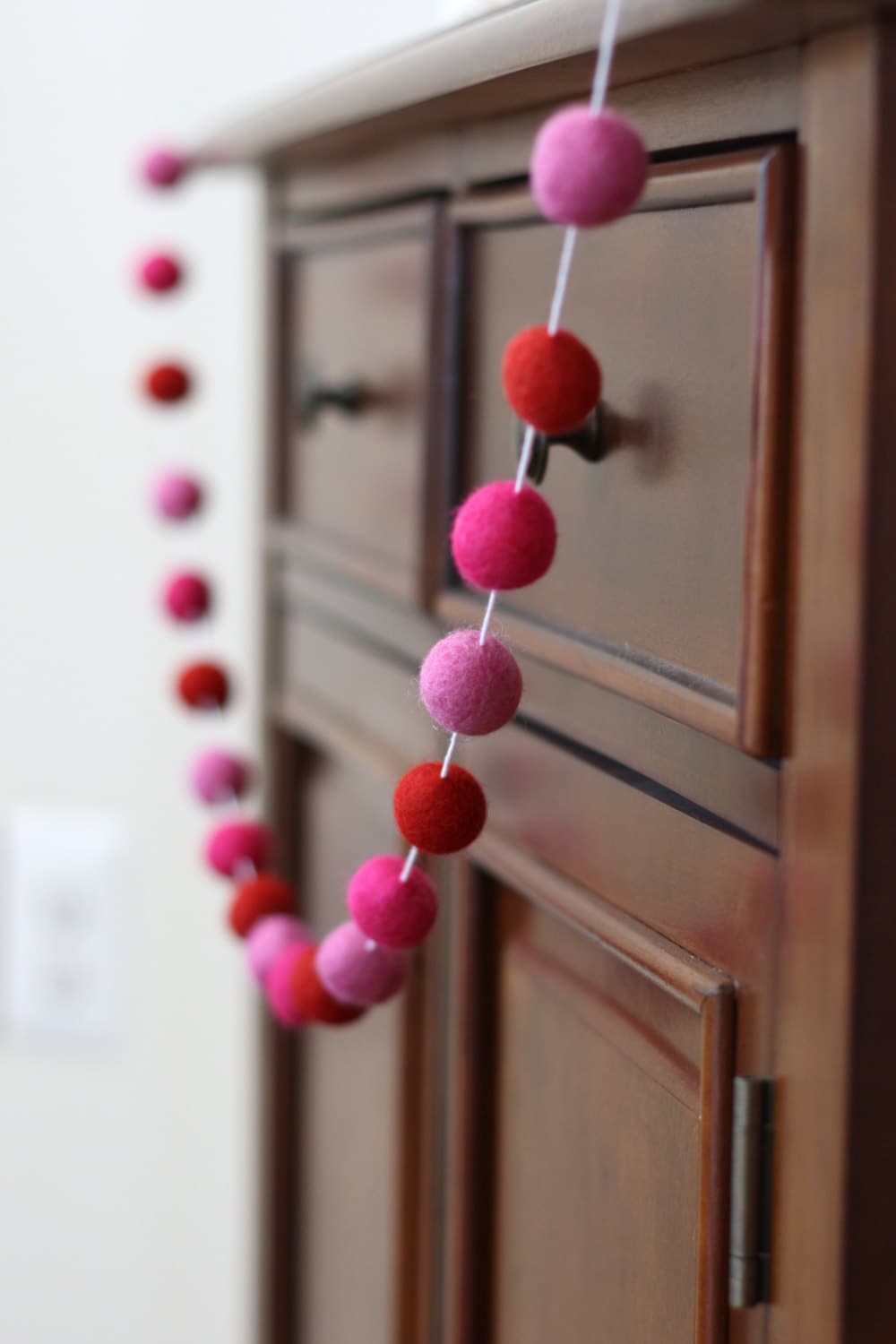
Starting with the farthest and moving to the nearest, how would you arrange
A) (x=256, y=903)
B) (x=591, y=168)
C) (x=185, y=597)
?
(x=185, y=597), (x=256, y=903), (x=591, y=168)

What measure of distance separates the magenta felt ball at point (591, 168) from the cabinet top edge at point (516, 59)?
0.02 m

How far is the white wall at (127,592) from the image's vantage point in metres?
1.17

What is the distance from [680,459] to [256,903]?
1.08ft

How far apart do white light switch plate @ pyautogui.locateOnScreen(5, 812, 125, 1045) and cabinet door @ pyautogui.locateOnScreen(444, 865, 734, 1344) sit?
0.69 meters

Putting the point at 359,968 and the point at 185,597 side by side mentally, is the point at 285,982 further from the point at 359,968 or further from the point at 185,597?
the point at 185,597

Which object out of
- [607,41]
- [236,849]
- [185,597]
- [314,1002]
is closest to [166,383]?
[185,597]

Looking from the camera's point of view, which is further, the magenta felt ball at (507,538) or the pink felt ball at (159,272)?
the pink felt ball at (159,272)

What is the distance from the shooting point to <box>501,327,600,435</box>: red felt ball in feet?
1.34

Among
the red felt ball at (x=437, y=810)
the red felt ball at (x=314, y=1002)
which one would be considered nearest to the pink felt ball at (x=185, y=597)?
the red felt ball at (x=314, y=1002)

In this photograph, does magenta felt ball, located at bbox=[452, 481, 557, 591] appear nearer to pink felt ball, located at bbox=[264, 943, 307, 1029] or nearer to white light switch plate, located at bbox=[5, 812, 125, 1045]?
pink felt ball, located at bbox=[264, 943, 307, 1029]

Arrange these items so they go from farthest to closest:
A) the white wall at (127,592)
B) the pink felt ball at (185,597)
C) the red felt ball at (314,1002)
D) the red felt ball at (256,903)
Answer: the white wall at (127,592) < the pink felt ball at (185,597) < the red felt ball at (256,903) < the red felt ball at (314,1002)

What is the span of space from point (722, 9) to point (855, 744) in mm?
151

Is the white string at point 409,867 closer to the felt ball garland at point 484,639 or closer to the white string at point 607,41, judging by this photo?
the felt ball garland at point 484,639

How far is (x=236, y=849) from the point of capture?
29.3 inches
